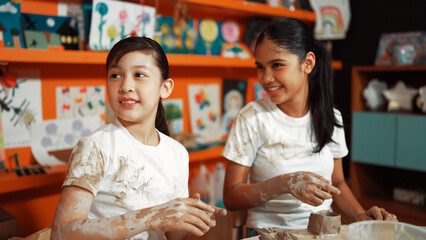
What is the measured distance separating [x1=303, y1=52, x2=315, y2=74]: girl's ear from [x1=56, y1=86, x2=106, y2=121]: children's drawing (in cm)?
141

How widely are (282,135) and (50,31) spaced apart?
4.71 feet

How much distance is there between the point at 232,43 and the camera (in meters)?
3.14

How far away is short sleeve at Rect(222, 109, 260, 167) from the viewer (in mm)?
1610

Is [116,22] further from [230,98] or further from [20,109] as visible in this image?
[230,98]

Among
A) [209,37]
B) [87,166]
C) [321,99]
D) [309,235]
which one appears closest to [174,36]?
[209,37]

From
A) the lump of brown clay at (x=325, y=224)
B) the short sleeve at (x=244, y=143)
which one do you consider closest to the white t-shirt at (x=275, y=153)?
the short sleeve at (x=244, y=143)

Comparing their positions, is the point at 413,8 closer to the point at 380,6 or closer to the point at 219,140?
the point at 380,6

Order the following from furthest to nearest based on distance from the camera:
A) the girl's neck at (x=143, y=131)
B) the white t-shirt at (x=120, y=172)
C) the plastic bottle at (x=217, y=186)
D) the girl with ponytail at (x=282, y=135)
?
the plastic bottle at (x=217, y=186)
the girl with ponytail at (x=282, y=135)
the girl's neck at (x=143, y=131)
the white t-shirt at (x=120, y=172)

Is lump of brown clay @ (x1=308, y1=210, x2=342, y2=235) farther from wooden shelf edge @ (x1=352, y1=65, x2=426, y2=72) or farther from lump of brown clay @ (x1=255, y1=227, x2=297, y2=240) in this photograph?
wooden shelf edge @ (x1=352, y1=65, x2=426, y2=72)

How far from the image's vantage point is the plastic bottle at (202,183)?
2.89 m

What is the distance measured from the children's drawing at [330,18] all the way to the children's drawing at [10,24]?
2.32 metres

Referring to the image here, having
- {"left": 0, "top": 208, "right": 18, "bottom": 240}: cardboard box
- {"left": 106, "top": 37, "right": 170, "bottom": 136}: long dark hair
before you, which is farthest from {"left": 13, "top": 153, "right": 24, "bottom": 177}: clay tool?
{"left": 106, "top": 37, "right": 170, "bottom": 136}: long dark hair

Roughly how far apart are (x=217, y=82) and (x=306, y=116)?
5.28ft

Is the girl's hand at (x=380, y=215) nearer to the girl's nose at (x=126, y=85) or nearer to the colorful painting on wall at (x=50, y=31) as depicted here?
the girl's nose at (x=126, y=85)
